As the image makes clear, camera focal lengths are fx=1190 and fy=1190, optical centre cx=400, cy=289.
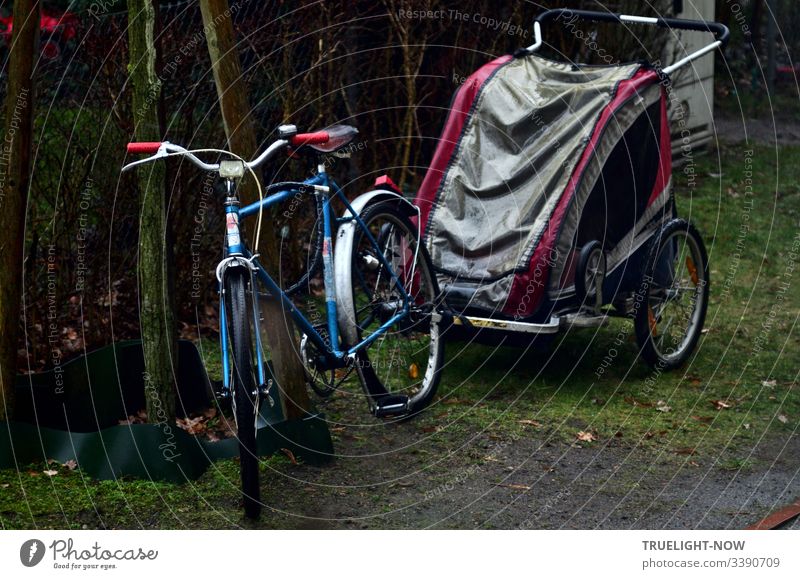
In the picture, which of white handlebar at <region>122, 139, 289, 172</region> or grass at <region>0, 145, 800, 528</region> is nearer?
white handlebar at <region>122, 139, 289, 172</region>

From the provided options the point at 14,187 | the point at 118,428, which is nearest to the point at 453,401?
the point at 118,428

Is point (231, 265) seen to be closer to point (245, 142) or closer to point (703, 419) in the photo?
point (245, 142)

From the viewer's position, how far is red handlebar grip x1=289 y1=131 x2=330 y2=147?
457cm

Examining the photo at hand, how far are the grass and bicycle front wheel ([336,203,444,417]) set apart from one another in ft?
0.56

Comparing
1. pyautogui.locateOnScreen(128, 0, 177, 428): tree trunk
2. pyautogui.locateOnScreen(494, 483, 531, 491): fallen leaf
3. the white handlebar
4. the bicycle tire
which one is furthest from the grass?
the white handlebar

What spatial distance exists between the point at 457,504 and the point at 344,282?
100 centimetres

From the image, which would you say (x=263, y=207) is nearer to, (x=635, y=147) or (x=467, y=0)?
(x=635, y=147)

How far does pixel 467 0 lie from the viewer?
8.10 metres

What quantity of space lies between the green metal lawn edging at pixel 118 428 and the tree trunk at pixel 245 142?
0.53 ft

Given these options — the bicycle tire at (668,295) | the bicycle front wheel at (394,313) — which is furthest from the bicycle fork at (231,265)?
the bicycle tire at (668,295)

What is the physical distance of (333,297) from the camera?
193 inches

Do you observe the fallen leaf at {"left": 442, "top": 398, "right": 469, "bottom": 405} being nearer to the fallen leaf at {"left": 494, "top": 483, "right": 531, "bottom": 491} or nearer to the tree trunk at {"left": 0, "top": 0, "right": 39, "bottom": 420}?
the fallen leaf at {"left": 494, "top": 483, "right": 531, "bottom": 491}

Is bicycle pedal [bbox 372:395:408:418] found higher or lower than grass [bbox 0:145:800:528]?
higher

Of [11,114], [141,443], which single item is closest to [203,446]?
[141,443]
